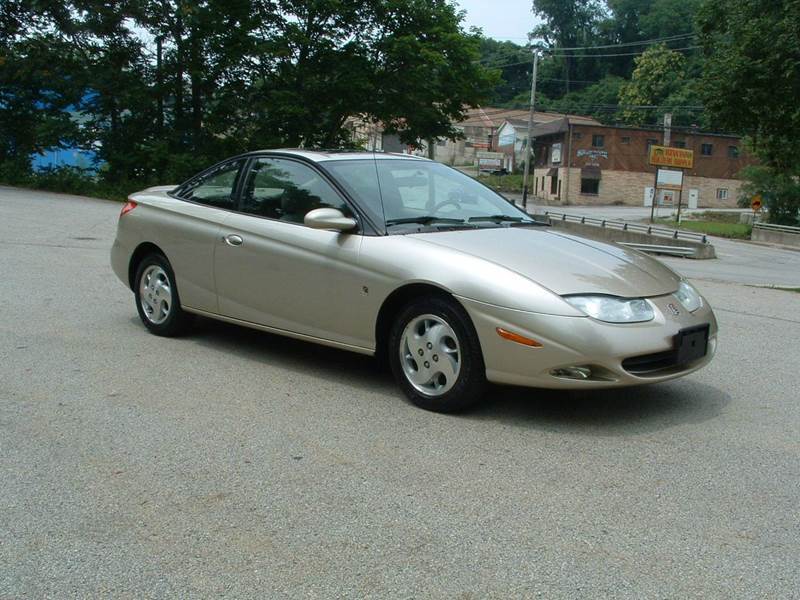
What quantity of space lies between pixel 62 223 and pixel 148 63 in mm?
17005

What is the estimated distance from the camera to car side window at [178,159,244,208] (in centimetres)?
684

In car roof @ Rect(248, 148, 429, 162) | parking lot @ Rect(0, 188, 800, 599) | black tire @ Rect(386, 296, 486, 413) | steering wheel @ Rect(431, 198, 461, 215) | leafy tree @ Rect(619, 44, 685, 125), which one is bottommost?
parking lot @ Rect(0, 188, 800, 599)

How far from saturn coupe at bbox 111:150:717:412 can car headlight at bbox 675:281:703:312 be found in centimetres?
1

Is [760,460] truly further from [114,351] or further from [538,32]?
[538,32]

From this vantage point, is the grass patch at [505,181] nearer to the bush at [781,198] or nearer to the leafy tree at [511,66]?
the leafy tree at [511,66]

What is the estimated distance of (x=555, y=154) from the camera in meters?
90.2

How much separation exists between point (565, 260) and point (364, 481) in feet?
6.44

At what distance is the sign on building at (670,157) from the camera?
6881cm

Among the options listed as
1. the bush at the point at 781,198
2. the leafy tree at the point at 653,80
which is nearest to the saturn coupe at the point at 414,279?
the bush at the point at 781,198

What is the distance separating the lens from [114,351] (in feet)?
21.9

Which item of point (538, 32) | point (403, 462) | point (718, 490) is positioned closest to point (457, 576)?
point (403, 462)

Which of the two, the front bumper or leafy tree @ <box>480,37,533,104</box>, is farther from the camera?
leafy tree @ <box>480,37,533,104</box>

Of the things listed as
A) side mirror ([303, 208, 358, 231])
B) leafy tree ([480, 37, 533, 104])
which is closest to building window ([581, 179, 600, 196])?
leafy tree ([480, 37, 533, 104])

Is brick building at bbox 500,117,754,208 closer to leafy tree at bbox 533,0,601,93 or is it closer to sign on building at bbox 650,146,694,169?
sign on building at bbox 650,146,694,169
